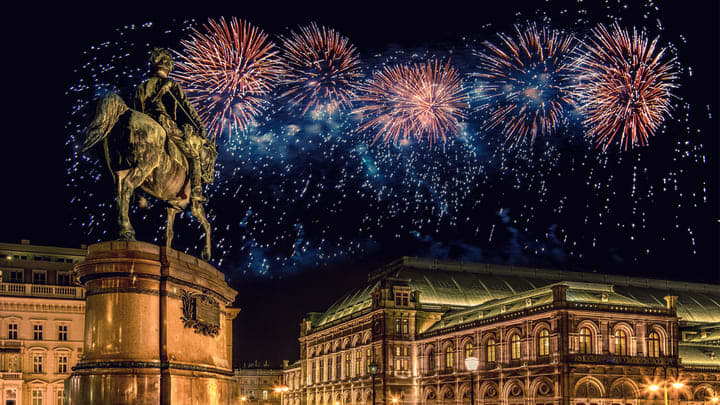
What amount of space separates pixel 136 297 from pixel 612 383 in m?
70.2

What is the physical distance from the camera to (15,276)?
73.6m

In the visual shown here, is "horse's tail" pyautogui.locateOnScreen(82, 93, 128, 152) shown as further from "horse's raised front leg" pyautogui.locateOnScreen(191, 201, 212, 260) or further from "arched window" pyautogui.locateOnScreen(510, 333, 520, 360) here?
→ "arched window" pyautogui.locateOnScreen(510, 333, 520, 360)

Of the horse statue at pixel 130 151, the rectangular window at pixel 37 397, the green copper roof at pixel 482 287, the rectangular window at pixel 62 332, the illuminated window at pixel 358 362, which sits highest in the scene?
the green copper roof at pixel 482 287

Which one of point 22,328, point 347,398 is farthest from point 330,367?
point 22,328

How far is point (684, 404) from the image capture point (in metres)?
82.6

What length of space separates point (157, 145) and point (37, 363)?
58.3m

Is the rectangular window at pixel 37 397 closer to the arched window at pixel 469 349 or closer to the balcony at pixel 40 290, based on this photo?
the balcony at pixel 40 290

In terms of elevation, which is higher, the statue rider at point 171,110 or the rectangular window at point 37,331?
the statue rider at point 171,110

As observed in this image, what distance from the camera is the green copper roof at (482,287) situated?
124 meters

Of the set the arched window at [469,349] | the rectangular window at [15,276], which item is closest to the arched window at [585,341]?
the arched window at [469,349]

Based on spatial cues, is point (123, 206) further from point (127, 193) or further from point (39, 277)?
point (39, 277)

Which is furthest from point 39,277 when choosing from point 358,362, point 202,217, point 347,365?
point 202,217

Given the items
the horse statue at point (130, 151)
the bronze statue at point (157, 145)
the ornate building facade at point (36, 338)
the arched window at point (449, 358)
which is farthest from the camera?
the arched window at point (449, 358)

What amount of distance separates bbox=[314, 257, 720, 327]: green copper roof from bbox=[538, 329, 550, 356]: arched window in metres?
36.1
